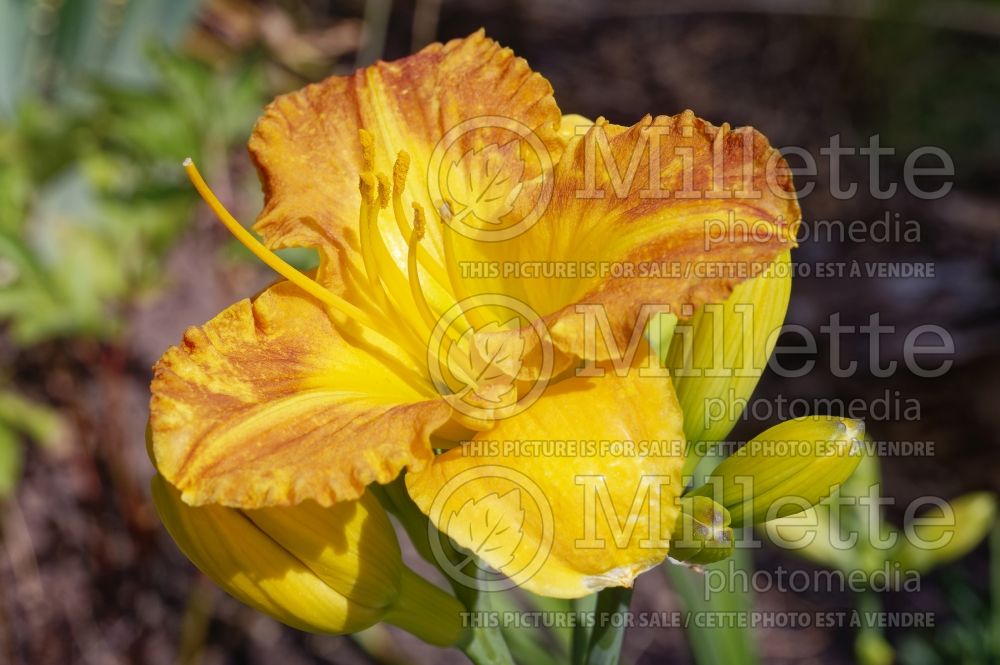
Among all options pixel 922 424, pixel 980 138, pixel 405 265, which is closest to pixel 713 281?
pixel 405 265

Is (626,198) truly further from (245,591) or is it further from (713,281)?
(245,591)

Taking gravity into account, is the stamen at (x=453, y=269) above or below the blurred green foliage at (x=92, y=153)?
below

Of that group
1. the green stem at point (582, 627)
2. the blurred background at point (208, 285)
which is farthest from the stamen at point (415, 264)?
the blurred background at point (208, 285)

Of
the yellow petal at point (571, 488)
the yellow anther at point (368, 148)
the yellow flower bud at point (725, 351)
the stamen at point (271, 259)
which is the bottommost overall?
the yellow petal at point (571, 488)

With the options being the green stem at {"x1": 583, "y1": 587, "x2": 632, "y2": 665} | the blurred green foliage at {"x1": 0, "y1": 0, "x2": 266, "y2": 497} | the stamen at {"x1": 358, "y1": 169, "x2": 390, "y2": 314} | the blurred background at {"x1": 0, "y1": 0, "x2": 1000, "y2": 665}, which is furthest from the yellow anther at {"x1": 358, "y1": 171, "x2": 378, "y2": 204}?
the blurred green foliage at {"x1": 0, "y1": 0, "x2": 266, "y2": 497}

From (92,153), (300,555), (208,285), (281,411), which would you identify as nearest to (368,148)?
(281,411)

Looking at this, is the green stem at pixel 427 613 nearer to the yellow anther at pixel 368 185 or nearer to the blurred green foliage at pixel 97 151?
the yellow anther at pixel 368 185

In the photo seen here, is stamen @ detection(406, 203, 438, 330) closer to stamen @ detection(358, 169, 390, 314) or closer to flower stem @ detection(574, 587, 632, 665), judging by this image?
stamen @ detection(358, 169, 390, 314)
